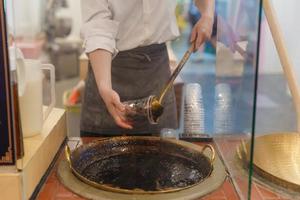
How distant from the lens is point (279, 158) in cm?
93

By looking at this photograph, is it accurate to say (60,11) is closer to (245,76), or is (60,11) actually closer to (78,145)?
(78,145)

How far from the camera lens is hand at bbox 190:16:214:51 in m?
1.09

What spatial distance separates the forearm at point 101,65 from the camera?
0.92m

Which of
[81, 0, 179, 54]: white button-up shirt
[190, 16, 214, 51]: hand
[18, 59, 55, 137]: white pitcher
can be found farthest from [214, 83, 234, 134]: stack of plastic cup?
[18, 59, 55, 137]: white pitcher

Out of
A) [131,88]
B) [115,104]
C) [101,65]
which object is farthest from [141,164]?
[131,88]

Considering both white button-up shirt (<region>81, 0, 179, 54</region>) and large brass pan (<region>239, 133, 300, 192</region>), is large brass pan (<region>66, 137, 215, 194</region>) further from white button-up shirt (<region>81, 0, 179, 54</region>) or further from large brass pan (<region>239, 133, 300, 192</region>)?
white button-up shirt (<region>81, 0, 179, 54</region>)

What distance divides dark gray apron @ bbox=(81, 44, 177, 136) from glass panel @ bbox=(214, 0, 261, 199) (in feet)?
0.71

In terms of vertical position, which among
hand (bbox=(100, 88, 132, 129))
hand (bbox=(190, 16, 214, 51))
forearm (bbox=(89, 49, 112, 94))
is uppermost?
hand (bbox=(190, 16, 214, 51))

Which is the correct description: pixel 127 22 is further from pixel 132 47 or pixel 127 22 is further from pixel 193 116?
pixel 193 116

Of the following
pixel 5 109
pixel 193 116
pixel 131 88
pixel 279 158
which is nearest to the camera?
pixel 5 109

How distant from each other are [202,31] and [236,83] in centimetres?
31

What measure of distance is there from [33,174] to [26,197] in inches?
2.0

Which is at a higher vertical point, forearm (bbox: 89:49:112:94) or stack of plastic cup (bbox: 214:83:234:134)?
forearm (bbox: 89:49:112:94)

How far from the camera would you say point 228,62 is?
3.03 ft
